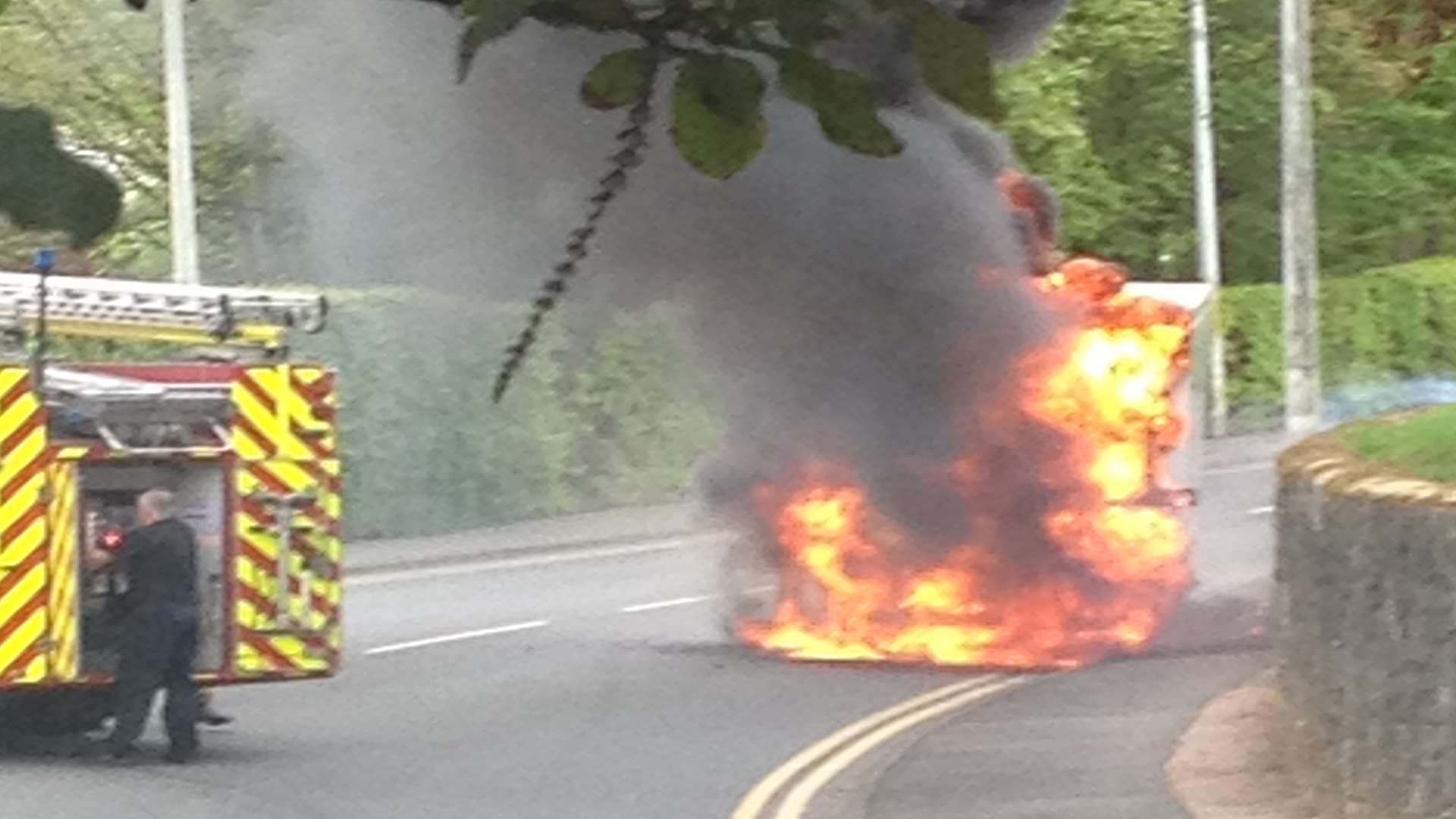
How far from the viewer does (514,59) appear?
2.61m

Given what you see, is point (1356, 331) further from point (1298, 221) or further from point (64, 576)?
point (64, 576)

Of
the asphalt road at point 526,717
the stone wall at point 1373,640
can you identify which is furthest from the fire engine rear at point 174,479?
the stone wall at point 1373,640

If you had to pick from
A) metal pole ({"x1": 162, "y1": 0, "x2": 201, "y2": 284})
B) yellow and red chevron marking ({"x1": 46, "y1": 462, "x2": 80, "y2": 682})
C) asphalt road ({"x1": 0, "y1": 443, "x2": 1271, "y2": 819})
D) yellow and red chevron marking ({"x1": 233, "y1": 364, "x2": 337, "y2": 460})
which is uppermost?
metal pole ({"x1": 162, "y1": 0, "x2": 201, "y2": 284})

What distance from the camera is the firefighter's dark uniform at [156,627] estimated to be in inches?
490

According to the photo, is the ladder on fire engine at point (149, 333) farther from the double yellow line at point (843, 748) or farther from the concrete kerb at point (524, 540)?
the concrete kerb at point (524, 540)

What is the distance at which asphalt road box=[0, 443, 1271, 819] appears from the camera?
11.5m

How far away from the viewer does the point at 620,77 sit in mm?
2320

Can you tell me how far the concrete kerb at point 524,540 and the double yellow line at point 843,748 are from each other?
9.46 m

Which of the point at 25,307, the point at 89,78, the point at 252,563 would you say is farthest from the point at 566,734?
the point at 89,78

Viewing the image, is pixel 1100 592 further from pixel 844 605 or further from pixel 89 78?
pixel 89 78

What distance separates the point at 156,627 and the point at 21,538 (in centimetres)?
67

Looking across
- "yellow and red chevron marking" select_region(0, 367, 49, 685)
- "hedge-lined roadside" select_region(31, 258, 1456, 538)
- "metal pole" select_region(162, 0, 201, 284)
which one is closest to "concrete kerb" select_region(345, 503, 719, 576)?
"hedge-lined roadside" select_region(31, 258, 1456, 538)

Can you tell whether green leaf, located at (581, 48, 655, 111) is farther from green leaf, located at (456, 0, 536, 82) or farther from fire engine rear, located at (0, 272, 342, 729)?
fire engine rear, located at (0, 272, 342, 729)

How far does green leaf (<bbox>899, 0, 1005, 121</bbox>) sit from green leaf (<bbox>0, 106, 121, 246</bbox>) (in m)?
0.65
